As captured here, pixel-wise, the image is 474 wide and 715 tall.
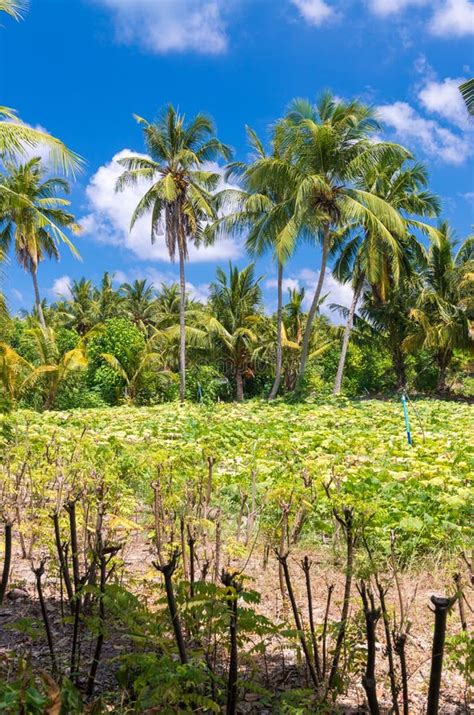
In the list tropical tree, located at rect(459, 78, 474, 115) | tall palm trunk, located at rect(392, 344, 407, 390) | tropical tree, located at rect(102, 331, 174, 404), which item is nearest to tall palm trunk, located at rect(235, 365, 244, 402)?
tropical tree, located at rect(102, 331, 174, 404)

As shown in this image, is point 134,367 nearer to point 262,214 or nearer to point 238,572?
point 262,214

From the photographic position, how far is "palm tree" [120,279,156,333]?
34.0 m

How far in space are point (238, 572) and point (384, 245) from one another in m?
A: 17.6

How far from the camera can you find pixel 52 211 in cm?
2155

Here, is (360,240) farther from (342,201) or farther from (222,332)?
(222,332)

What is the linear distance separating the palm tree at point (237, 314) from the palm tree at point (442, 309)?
6.19 meters

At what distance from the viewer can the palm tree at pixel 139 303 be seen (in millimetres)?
34031

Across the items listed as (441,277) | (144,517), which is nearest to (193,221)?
(441,277)

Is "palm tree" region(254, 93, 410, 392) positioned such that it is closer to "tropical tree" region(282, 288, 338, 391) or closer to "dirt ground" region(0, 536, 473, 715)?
"tropical tree" region(282, 288, 338, 391)

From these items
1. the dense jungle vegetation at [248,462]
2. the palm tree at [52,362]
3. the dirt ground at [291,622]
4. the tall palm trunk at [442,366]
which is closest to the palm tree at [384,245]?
the dense jungle vegetation at [248,462]

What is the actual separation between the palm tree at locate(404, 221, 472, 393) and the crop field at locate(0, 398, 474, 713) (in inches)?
528

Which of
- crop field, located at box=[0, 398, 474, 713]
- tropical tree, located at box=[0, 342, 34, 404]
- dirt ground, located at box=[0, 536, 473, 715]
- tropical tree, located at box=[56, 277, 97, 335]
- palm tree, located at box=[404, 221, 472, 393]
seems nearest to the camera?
crop field, located at box=[0, 398, 474, 713]

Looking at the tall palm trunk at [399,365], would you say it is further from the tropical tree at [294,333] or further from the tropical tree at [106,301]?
the tropical tree at [106,301]

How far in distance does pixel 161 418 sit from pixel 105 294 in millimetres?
23545
